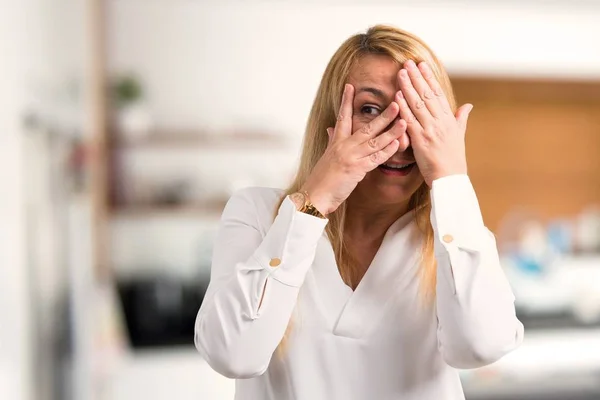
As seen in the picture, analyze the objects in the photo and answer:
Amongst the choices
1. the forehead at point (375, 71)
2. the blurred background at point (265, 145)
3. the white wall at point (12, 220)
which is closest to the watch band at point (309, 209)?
the forehead at point (375, 71)

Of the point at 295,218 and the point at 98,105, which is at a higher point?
the point at 295,218

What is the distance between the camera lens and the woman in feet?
1.95

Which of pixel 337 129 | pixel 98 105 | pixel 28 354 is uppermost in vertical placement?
pixel 337 129

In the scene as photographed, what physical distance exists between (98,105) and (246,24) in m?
1.02

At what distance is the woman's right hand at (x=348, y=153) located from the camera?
584mm

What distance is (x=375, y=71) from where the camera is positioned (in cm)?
60

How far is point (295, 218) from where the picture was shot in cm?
62

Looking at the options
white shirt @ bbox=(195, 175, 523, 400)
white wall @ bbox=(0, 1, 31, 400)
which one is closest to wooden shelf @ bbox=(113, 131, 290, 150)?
white wall @ bbox=(0, 1, 31, 400)

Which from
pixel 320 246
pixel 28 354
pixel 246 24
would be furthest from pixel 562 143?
pixel 320 246

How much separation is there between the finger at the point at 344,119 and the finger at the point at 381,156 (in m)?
0.03

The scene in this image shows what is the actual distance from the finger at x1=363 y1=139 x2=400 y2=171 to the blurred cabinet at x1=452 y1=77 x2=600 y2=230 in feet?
13.6

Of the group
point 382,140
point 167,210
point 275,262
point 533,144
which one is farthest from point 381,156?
point 533,144

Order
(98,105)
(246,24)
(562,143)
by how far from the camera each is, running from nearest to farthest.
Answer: (98,105) < (246,24) < (562,143)

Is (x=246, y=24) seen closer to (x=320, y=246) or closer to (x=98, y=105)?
(x=98, y=105)
